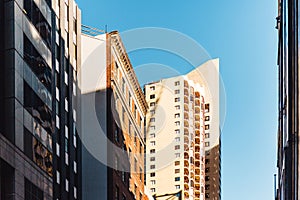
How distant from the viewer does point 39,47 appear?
4803 centimetres

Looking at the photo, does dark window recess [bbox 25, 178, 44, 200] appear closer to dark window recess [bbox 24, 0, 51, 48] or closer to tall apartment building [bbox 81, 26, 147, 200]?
dark window recess [bbox 24, 0, 51, 48]

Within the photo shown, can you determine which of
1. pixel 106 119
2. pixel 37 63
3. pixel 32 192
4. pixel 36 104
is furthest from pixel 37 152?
pixel 106 119

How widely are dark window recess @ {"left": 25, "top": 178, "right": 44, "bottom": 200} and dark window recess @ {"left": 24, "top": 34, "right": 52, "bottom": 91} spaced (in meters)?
9.11

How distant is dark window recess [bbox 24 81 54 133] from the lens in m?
44.6

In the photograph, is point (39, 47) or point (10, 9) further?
point (39, 47)

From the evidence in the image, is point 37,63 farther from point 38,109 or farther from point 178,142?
point 178,142

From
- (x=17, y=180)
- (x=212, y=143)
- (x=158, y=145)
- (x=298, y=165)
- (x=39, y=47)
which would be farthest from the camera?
(x=212, y=143)

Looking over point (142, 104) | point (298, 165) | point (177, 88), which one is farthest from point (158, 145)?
point (298, 165)

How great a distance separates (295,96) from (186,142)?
404ft

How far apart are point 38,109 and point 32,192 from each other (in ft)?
22.6

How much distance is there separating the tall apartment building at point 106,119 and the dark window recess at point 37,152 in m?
17.4

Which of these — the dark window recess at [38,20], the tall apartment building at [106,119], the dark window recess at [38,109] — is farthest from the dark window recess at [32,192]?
the tall apartment building at [106,119]

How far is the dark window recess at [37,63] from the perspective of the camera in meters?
45.5

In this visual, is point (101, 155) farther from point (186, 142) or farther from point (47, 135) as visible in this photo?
point (186, 142)
